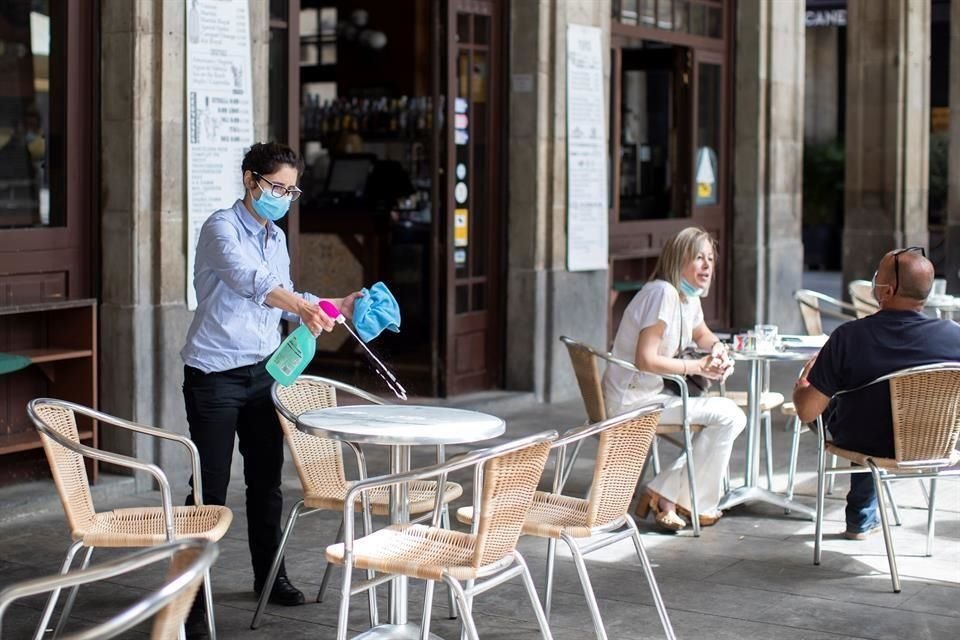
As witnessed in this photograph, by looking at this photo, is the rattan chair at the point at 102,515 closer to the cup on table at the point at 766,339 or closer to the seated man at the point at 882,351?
the seated man at the point at 882,351

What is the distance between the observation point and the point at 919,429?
5.68m

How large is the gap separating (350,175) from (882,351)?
6.73 metres

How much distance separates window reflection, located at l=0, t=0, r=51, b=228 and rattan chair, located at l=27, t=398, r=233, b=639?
102 inches

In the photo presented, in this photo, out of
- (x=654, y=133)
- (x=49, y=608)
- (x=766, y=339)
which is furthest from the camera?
(x=654, y=133)

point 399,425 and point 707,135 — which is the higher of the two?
point 707,135

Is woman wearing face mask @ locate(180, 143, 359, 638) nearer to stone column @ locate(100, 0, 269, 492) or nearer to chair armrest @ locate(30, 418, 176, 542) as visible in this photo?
chair armrest @ locate(30, 418, 176, 542)

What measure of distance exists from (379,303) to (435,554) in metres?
0.91

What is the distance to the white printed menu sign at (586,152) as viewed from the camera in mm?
10219

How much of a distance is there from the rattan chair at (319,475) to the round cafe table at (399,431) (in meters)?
0.13

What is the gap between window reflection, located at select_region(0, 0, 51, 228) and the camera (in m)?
7.09

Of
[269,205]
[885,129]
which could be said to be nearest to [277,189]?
[269,205]

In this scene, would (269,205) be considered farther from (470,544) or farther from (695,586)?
(695,586)

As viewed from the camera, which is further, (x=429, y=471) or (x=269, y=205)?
(x=269, y=205)

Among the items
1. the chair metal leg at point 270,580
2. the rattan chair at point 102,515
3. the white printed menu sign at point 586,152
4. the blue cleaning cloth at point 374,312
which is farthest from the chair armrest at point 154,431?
the white printed menu sign at point 586,152
